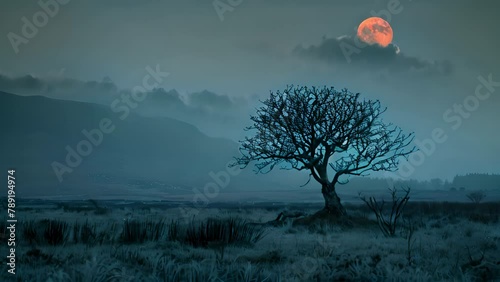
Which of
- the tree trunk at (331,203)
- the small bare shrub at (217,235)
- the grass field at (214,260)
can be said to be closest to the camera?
the grass field at (214,260)

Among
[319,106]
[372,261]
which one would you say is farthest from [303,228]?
[372,261]

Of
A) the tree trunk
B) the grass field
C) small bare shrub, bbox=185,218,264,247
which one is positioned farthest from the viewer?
the tree trunk

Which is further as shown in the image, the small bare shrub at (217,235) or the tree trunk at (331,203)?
the tree trunk at (331,203)

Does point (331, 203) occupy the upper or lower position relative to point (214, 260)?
upper

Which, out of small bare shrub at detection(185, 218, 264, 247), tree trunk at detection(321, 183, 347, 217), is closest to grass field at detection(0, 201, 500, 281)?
small bare shrub at detection(185, 218, 264, 247)

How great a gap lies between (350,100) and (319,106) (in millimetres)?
2065

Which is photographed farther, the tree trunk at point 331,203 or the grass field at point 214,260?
the tree trunk at point 331,203

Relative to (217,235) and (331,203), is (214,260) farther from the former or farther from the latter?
(331,203)

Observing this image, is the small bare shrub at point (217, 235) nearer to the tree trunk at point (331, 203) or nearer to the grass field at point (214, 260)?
the grass field at point (214, 260)

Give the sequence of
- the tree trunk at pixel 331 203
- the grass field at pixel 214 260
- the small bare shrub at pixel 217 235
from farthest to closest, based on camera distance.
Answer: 1. the tree trunk at pixel 331 203
2. the small bare shrub at pixel 217 235
3. the grass field at pixel 214 260

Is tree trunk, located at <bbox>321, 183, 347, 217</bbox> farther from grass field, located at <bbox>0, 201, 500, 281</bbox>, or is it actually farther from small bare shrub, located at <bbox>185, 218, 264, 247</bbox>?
small bare shrub, located at <bbox>185, 218, 264, 247</bbox>

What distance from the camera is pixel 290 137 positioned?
27141mm

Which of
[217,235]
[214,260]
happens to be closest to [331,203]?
[217,235]

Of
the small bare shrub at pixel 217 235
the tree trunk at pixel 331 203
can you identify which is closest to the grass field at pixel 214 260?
the small bare shrub at pixel 217 235
